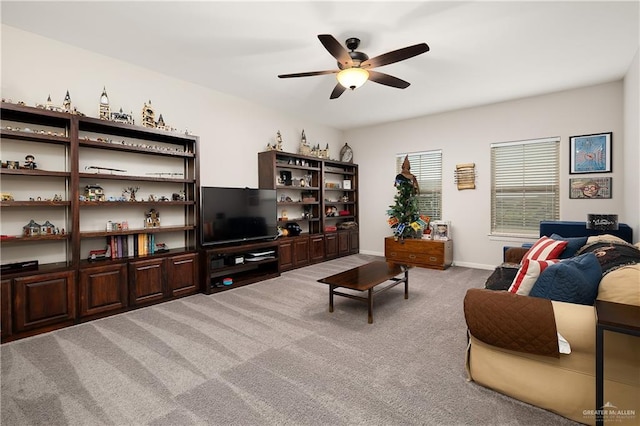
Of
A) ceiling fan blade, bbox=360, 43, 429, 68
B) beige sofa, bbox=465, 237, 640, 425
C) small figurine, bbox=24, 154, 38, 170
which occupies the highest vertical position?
ceiling fan blade, bbox=360, 43, 429, 68

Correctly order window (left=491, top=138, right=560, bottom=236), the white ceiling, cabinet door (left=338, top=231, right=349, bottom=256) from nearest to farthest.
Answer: the white ceiling → window (left=491, top=138, right=560, bottom=236) → cabinet door (left=338, top=231, right=349, bottom=256)

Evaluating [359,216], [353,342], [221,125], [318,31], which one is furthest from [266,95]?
[353,342]

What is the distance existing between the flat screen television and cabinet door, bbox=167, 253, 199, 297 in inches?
11.7

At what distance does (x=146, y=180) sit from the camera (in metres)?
3.55

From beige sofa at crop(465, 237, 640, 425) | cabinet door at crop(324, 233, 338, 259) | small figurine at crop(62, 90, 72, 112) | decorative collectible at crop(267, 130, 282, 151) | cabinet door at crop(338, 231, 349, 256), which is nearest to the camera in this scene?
beige sofa at crop(465, 237, 640, 425)

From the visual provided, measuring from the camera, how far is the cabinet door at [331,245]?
5.94 meters

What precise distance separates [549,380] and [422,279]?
289 cm

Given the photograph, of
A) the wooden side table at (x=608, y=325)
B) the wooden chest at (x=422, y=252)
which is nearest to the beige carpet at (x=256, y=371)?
the wooden side table at (x=608, y=325)

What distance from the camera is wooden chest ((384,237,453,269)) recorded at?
515 centimetres

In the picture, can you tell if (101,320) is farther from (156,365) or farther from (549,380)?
(549,380)

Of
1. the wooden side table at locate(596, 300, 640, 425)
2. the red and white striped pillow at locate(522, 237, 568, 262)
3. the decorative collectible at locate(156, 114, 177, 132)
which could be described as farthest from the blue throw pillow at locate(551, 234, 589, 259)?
the decorative collectible at locate(156, 114, 177, 132)

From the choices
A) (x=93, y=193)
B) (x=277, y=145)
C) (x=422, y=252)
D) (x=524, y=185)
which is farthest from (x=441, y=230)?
(x=93, y=193)

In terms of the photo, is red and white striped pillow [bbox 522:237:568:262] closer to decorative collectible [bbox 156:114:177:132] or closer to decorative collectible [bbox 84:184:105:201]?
decorative collectible [bbox 156:114:177:132]

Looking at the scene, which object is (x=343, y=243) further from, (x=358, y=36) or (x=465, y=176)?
(x=358, y=36)
